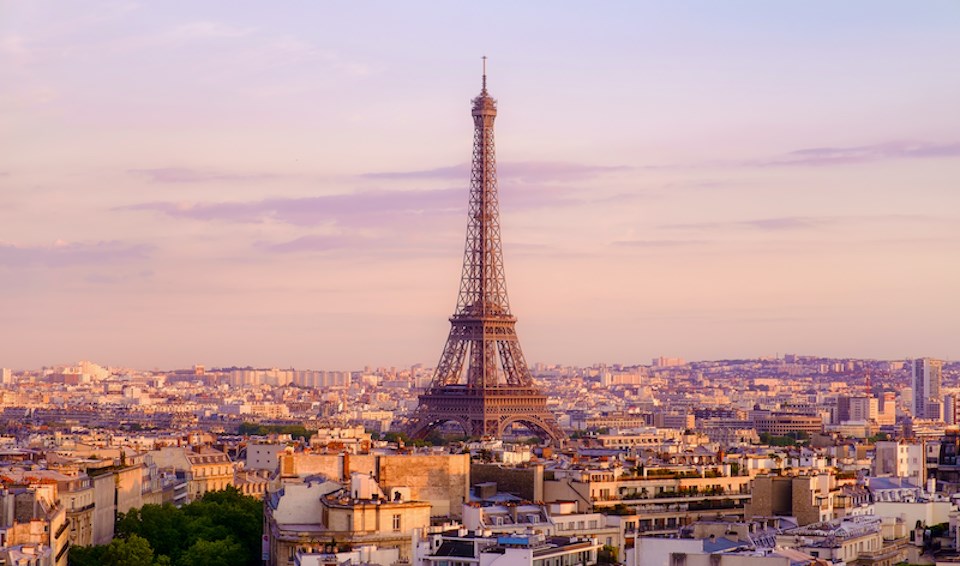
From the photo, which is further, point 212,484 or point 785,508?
point 212,484

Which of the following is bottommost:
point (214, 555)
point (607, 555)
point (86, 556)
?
point (86, 556)

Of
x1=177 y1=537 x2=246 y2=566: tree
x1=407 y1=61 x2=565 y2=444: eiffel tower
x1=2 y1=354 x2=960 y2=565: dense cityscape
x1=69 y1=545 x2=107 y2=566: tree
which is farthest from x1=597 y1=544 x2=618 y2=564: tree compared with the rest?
x1=407 y1=61 x2=565 y2=444: eiffel tower

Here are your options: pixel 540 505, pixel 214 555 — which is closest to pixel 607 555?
pixel 540 505

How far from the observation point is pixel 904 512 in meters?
53.1

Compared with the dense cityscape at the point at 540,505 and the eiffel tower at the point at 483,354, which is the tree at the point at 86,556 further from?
the eiffel tower at the point at 483,354

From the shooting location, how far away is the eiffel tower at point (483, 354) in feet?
383

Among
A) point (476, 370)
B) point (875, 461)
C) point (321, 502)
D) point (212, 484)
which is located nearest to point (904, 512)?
point (321, 502)

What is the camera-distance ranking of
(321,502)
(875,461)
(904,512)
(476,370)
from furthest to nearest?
(476,370)
(875,461)
(904,512)
(321,502)

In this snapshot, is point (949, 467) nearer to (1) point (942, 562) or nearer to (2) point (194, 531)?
(2) point (194, 531)

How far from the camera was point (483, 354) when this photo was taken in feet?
389

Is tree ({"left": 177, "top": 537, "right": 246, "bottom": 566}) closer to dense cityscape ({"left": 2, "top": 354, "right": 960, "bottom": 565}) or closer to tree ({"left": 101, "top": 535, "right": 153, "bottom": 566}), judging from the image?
dense cityscape ({"left": 2, "top": 354, "right": 960, "bottom": 565})

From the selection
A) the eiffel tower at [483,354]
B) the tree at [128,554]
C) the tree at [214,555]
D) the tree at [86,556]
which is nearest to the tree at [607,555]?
the tree at [214,555]

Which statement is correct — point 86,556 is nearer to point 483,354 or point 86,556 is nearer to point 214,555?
point 214,555

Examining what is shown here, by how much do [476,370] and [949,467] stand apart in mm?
49215
